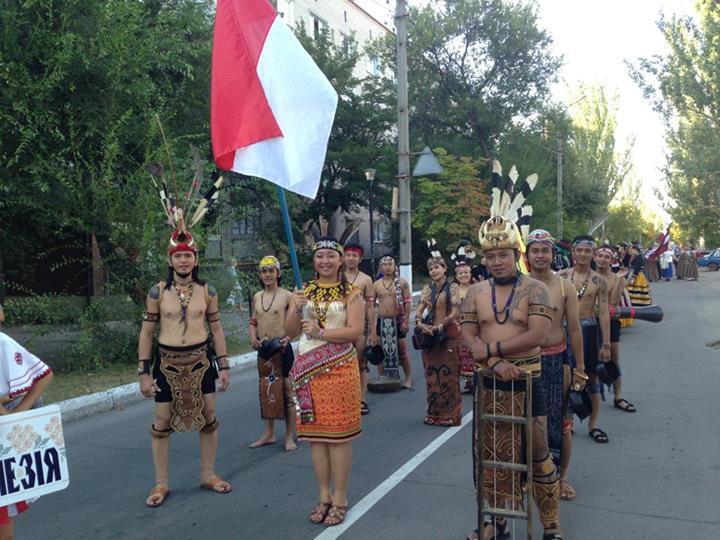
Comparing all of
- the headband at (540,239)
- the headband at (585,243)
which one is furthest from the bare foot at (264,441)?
the headband at (585,243)

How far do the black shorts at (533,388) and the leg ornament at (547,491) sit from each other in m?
0.30

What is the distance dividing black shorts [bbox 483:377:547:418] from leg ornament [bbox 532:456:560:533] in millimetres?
304

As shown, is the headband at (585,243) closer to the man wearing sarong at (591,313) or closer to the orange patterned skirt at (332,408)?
the man wearing sarong at (591,313)

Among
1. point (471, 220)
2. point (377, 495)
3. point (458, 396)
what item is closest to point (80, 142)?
point (458, 396)

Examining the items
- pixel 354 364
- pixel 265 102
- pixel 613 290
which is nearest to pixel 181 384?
pixel 354 364

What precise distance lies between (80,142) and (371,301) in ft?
16.6

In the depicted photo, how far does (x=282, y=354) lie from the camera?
250 inches

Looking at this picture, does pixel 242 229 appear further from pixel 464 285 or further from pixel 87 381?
pixel 464 285

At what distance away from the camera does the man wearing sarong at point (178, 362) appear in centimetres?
490

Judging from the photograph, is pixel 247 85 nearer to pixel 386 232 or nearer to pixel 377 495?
pixel 377 495

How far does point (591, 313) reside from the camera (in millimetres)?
6223

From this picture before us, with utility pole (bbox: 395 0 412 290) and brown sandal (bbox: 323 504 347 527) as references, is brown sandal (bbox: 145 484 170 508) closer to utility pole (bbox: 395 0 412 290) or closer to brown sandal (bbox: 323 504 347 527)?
brown sandal (bbox: 323 504 347 527)

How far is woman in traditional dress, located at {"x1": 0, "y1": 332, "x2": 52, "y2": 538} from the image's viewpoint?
3.23 metres

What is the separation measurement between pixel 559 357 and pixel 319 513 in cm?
194
